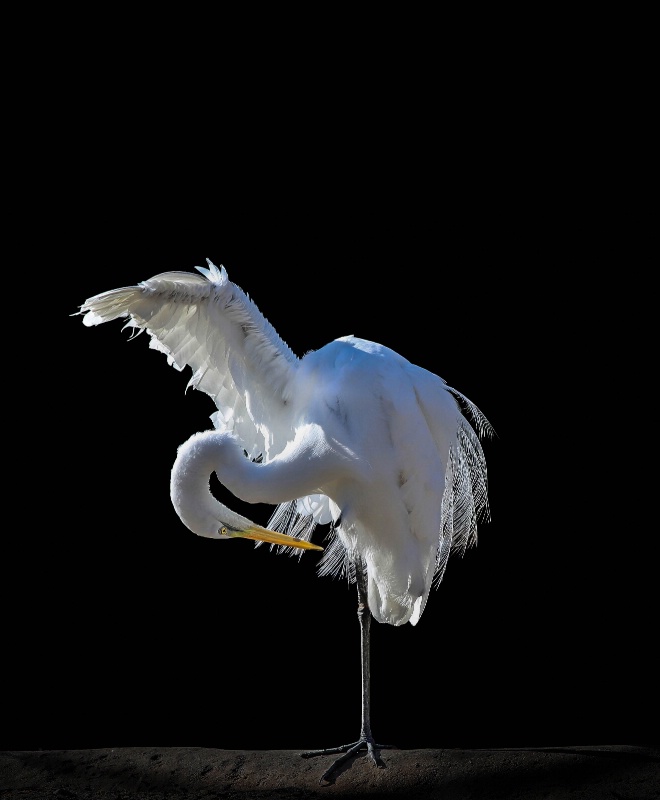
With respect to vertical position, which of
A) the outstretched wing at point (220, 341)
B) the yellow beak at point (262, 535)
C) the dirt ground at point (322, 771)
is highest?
the outstretched wing at point (220, 341)

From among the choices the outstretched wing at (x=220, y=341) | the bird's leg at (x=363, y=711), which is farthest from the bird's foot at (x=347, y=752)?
the outstretched wing at (x=220, y=341)

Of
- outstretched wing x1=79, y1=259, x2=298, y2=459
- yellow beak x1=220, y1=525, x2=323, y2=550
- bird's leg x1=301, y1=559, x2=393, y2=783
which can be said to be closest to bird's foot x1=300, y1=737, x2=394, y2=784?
bird's leg x1=301, y1=559, x2=393, y2=783

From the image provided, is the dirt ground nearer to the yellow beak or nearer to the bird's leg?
the bird's leg

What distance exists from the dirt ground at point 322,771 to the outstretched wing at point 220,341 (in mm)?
1190

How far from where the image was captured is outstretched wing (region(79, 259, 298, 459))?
3721 millimetres

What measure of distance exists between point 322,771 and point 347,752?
0.40 feet

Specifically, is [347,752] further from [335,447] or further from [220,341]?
[220,341]

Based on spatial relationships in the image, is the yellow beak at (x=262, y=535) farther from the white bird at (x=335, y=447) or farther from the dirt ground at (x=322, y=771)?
the dirt ground at (x=322, y=771)

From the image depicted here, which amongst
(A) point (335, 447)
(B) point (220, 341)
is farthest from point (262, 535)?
(B) point (220, 341)

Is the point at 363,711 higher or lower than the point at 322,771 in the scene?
Result: higher

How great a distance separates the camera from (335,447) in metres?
3.63

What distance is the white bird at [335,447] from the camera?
3.55 metres

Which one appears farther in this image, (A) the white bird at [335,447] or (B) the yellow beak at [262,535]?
(A) the white bird at [335,447]

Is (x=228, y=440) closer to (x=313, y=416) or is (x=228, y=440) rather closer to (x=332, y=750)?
(x=313, y=416)
